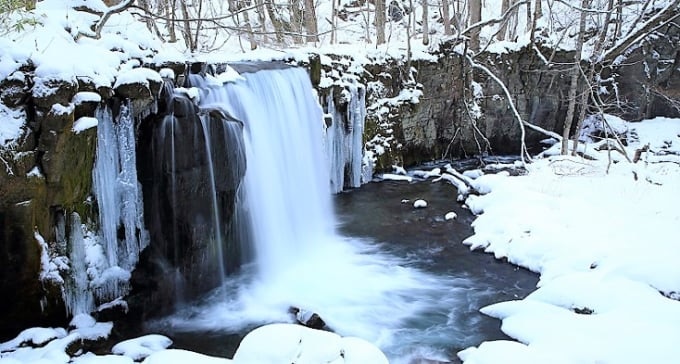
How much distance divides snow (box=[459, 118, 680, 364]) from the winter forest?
29 mm

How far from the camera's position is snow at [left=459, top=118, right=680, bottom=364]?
14.1 ft

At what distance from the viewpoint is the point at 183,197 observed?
5992mm

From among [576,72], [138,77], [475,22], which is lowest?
[138,77]

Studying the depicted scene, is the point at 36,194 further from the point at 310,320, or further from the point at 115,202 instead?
the point at 310,320

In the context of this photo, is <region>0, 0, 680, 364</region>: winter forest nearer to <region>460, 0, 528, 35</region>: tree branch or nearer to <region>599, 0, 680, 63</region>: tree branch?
<region>599, 0, 680, 63</region>: tree branch

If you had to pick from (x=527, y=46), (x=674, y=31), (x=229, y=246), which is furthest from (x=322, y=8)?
(x=229, y=246)

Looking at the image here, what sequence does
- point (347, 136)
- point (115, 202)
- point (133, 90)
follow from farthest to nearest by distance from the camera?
point (347, 136) → point (115, 202) → point (133, 90)

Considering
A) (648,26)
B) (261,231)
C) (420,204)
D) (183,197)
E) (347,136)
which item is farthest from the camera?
(347,136)

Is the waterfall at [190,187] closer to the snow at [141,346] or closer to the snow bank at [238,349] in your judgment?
the snow at [141,346]

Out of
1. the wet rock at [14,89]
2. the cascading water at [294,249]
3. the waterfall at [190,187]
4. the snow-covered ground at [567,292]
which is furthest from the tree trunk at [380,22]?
the wet rock at [14,89]

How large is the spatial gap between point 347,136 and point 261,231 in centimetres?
394

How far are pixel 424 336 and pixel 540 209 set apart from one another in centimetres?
384

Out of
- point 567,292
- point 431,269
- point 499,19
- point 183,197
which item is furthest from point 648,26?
point 183,197

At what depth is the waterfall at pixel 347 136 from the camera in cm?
1037
